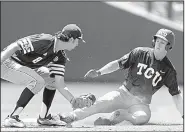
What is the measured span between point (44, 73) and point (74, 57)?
2.14 ft

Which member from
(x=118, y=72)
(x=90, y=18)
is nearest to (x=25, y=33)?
(x=90, y=18)

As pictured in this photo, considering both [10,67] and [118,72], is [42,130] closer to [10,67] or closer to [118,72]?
[10,67]

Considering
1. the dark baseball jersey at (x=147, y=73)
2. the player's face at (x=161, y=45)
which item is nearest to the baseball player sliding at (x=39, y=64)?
the dark baseball jersey at (x=147, y=73)

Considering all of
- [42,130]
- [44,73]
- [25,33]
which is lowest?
[42,130]

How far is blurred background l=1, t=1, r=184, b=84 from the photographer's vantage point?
582cm

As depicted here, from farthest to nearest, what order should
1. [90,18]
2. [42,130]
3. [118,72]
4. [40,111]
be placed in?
[90,18], [118,72], [40,111], [42,130]

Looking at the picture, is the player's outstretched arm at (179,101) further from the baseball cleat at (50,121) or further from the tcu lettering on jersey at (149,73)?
the baseball cleat at (50,121)

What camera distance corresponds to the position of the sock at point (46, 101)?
4.33m

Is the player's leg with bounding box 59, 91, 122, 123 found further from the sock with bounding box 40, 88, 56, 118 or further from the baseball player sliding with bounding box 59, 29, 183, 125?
the sock with bounding box 40, 88, 56, 118

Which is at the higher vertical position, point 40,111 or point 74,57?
point 74,57

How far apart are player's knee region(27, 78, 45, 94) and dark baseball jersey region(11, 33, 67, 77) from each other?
0.11 m

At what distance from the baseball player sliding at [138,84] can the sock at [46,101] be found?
6.3 inches

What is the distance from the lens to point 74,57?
4.87 m

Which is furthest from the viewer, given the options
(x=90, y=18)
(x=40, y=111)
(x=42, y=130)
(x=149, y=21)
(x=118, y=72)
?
(x=149, y=21)
